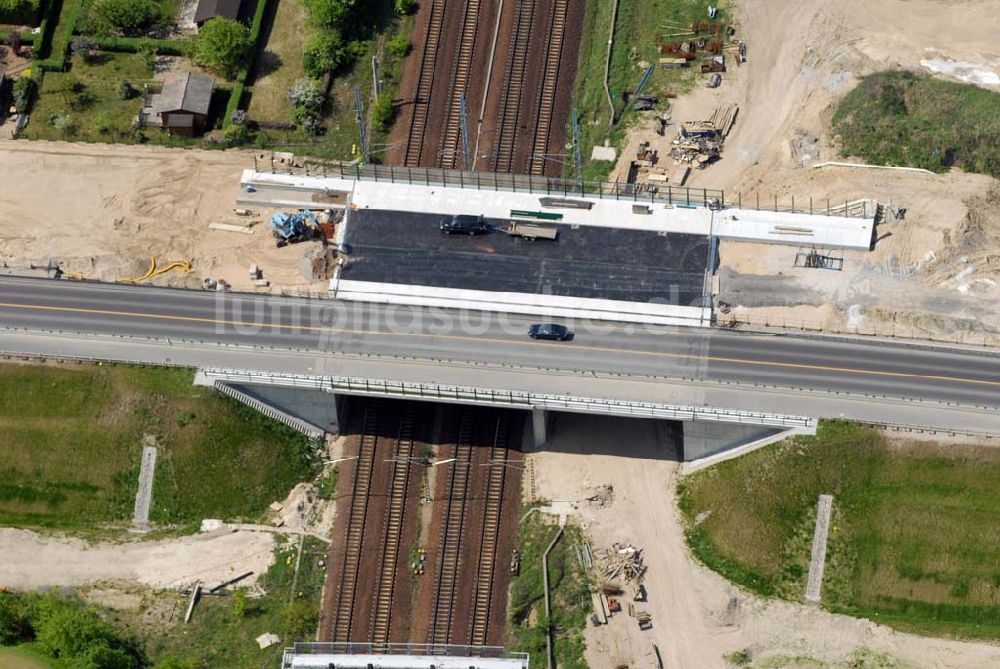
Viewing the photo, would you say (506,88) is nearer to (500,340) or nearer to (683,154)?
(683,154)

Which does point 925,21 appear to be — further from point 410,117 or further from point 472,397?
point 472,397

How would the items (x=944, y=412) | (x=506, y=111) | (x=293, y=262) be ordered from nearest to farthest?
(x=944, y=412) → (x=293, y=262) → (x=506, y=111)

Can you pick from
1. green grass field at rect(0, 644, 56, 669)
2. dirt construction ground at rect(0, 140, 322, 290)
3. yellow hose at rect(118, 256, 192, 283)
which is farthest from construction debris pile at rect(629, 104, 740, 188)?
green grass field at rect(0, 644, 56, 669)

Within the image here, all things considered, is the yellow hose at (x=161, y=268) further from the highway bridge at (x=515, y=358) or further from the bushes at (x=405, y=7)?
the bushes at (x=405, y=7)

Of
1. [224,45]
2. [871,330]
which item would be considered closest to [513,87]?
[224,45]

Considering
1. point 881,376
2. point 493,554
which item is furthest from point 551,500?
point 881,376
